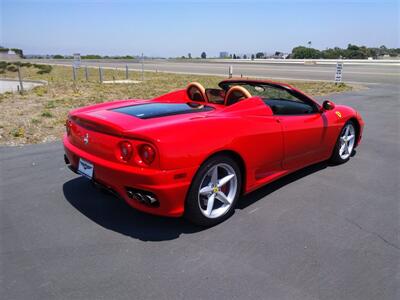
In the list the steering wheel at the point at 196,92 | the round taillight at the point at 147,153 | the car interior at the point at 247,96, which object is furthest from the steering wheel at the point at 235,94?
the round taillight at the point at 147,153

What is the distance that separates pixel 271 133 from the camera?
3.65 m

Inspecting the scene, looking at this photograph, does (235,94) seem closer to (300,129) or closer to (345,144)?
(300,129)

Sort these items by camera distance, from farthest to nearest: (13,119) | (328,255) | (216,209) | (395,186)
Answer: (13,119) → (395,186) → (216,209) → (328,255)

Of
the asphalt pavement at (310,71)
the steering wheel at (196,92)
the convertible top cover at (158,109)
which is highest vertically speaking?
the steering wheel at (196,92)

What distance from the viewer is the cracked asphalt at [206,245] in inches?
96.0

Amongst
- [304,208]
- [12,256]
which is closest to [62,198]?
[12,256]

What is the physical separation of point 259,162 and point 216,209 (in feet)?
2.09

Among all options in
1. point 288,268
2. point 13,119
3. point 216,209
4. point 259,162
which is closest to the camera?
point 288,268

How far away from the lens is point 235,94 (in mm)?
3963

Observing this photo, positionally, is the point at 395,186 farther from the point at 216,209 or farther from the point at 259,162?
the point at 216,209

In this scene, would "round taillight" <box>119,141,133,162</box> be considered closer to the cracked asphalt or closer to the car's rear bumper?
the car's rear bumper

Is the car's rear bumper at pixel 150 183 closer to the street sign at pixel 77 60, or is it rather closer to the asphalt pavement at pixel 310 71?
the street sign at pixel 77 60

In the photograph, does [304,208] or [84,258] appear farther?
[304,208]

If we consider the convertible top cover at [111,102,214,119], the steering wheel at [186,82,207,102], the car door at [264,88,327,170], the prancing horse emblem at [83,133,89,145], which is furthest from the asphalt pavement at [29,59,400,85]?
the prancing horse emblem at [83,133,89,145]
